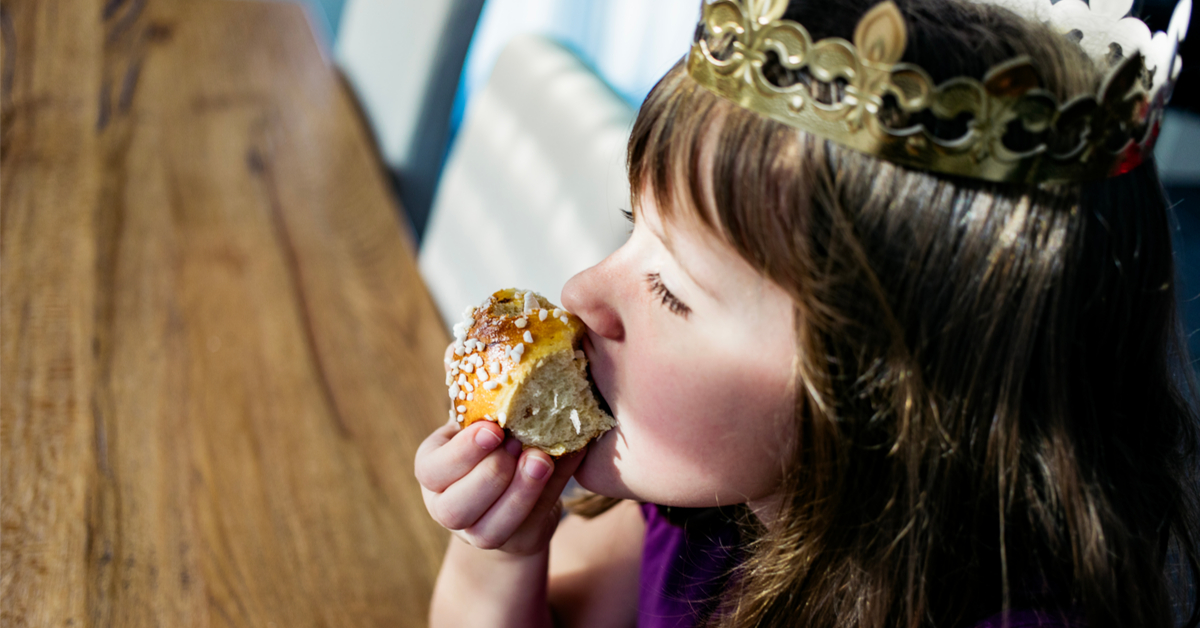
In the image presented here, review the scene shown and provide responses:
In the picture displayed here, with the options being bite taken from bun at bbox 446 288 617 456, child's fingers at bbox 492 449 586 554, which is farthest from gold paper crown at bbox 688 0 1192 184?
child's fingers at bbox 492 449 586 554

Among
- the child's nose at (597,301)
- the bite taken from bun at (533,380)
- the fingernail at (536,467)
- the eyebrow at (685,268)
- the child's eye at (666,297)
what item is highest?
the eyebrow at (685,268)

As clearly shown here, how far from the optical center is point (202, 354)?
1.01 meters

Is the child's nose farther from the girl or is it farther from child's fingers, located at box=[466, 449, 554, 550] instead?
child's fingers, located at box=[466, 449, 554, 550]

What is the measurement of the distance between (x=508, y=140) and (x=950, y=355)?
0.94 meters

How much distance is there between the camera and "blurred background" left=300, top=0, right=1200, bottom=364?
3.79 feet

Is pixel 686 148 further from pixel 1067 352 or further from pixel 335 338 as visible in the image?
pixel 335 338

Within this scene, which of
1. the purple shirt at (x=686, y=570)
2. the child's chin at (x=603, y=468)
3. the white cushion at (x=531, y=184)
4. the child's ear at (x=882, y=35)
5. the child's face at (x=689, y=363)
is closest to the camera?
the child's ear at (x=882, y=35)

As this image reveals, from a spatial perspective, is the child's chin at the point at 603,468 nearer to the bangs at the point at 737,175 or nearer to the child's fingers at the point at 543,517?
the child's fingers at the point at 543,517

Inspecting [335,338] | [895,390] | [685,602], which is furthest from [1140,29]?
[335,338]

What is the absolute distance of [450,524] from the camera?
0.74 meters

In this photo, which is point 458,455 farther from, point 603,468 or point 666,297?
point 666,297

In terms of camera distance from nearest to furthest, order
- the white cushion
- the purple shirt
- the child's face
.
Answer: the child's face
the purple shirt
the white cushion

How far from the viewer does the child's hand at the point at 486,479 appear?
72 cm

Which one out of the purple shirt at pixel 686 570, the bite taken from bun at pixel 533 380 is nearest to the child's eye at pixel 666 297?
the bite taken from bun at pixel 533 380
